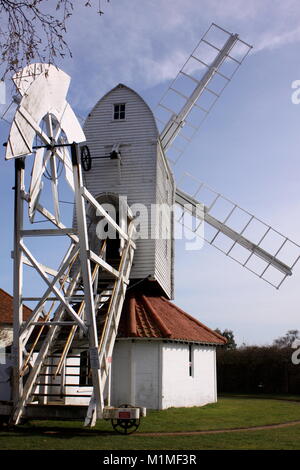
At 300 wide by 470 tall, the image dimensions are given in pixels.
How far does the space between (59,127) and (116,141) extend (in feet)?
23.0

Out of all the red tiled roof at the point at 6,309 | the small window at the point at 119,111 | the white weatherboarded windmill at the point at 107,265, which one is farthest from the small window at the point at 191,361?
the red tiled roof at the point at 6,309

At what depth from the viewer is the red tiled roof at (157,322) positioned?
669 inches

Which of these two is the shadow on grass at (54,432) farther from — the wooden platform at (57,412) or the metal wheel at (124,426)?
the wooden platform at (57,412)

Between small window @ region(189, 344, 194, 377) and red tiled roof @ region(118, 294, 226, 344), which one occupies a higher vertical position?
red tiled roof @ region(118, 294, 226, 344)

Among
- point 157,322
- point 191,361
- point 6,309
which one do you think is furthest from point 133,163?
point 6,309

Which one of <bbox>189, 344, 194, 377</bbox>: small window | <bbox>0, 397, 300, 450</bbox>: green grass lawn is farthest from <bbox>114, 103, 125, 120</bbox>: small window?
<bbox>0, 397, 300, 450</bbox>: green grass lawn

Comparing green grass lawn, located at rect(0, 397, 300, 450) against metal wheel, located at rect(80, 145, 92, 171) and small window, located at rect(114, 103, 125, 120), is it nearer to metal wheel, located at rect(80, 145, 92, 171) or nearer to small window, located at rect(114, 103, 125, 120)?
metal wheel, located at rect(80, 145, 92, 171)

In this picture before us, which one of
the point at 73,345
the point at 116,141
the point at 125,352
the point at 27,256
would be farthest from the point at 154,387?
the point at 116,141

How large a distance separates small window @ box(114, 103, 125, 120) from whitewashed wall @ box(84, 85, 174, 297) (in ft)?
0.56

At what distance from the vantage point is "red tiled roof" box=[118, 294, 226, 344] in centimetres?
1698

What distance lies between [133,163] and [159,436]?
1149 cm

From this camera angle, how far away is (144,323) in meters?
17.6

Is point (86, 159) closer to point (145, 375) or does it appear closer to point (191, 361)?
point (145, 375)

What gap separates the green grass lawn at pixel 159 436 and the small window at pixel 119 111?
11.8m
